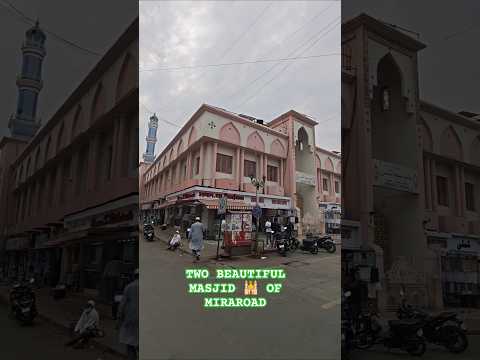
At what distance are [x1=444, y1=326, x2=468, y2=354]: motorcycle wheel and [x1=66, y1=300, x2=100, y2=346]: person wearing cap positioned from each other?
2.18 meters

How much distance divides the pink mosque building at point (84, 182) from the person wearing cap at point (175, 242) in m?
0.13

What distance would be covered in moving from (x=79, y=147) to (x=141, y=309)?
0.73m

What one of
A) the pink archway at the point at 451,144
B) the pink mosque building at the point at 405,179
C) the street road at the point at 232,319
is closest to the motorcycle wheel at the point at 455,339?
the pink mosque building at the point at 405,179

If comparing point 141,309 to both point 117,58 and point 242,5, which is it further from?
point 242,5

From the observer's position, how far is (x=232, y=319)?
46.3 inches

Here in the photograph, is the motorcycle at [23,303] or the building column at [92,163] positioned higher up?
the building column at [92,163]

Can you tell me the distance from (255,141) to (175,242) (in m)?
0.47

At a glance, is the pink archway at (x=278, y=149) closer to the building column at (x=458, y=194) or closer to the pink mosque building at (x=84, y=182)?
the pink mosque building at (x=84, y=182)

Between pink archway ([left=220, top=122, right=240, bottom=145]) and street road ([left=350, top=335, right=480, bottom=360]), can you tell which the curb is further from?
street road ([left=350, top=335, right=480, bottom=360])

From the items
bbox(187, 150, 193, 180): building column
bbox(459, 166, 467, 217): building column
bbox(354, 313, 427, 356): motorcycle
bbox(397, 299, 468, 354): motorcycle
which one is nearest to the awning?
bbox(187, 150, 193, 180): building column

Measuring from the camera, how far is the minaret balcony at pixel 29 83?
167 centimetres

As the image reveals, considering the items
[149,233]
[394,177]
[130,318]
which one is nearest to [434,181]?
[394,177]

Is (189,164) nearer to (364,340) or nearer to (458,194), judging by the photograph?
(364,340)

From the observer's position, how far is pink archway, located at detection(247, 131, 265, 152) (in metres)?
1.25
